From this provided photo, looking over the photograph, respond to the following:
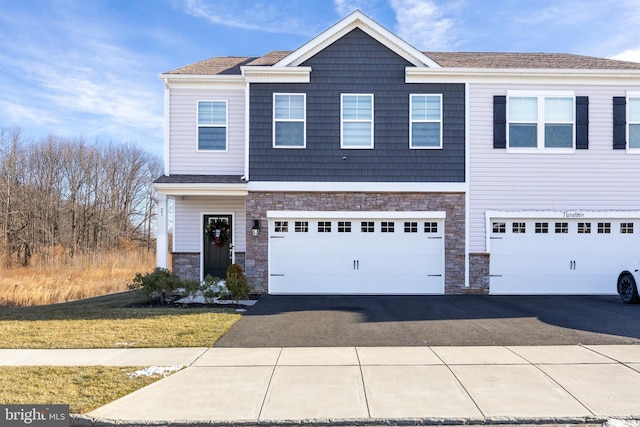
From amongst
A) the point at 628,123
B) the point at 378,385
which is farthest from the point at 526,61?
the point at 378,385

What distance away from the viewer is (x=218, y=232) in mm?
15000

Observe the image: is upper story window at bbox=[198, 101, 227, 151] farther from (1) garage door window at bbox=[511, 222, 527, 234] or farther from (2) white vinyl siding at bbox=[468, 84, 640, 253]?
(1) garage door window at bbox=[511, 222, 527, 234]

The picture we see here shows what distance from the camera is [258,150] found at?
14.2 metres

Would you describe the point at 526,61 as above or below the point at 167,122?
above

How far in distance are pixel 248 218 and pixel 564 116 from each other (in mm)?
10060

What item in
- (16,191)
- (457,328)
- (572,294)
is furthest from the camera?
(16,191)

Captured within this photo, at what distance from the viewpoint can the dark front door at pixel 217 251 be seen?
50.0ft

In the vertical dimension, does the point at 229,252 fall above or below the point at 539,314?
above

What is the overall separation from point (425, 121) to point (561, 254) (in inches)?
226

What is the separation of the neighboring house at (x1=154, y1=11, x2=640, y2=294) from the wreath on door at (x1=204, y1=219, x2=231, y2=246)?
1391 mm

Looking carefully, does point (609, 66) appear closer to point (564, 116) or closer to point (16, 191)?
point (564, 116)

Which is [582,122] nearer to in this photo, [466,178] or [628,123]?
[628,123]

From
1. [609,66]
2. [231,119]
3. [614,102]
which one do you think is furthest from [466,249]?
[231,119]

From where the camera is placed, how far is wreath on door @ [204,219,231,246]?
15.0m
